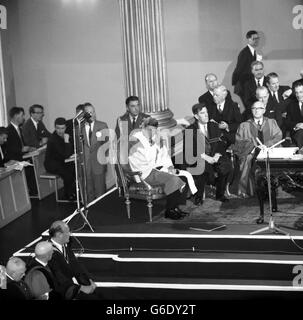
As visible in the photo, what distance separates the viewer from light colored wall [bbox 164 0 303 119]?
47.4 feet

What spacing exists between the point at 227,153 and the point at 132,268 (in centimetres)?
244

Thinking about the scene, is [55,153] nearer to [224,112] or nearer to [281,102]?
[224,112]

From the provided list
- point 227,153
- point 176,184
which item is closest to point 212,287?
point 176,184

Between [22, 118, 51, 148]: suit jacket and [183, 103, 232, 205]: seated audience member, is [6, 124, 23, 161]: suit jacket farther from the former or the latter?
[183, 103, 232, 205]: seated audience member

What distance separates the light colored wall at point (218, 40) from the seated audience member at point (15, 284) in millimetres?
6826

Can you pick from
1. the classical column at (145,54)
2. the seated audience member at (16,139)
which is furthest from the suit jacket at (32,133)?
the classical column at (145,54)

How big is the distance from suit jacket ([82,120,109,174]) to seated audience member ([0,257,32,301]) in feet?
12.5

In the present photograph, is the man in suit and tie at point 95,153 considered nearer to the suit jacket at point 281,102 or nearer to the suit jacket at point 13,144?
the suit jacket at point 13,144

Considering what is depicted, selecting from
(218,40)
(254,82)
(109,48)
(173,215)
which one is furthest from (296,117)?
(109,48)

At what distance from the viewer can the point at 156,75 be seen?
40.9 feet

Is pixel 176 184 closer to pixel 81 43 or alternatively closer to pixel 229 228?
pixel 229 228

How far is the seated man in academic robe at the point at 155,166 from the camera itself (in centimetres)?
1082

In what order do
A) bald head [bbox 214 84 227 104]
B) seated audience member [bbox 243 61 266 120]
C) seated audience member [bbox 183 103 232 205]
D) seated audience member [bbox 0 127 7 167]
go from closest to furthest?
seated audience member [bbox 183 103 232 205]
seated audience member [bbox 0 127 7 167]
bald head [bbox 214 84 227 104]
seated audience member [bbox 243 61 266 120]

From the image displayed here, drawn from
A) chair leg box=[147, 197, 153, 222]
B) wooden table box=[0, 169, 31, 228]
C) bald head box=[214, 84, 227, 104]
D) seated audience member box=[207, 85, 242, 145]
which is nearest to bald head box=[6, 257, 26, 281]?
chair leg box=[147, 197, 153, 222]
